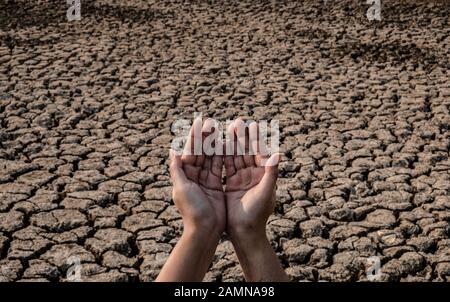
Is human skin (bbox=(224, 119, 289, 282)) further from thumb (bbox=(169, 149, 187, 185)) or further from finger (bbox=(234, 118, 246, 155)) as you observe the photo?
thumb (bbox=(169, 149, 187, 185))

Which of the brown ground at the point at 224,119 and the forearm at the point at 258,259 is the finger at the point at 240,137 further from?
the brown ground at the point at 224,119

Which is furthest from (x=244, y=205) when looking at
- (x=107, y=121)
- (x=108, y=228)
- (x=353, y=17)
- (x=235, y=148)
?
(x=353, y=17)

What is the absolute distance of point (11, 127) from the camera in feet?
15.1

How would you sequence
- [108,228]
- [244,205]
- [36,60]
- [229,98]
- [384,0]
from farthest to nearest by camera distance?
[384,0] → [36,60] → [229,98] → [108,228] → [244,205]

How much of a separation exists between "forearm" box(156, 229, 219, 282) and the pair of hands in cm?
4

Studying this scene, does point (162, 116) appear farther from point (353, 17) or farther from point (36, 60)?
point (353, 17)

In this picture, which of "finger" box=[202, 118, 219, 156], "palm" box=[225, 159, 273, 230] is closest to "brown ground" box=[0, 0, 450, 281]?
"palm" box=[225, 159, 273, 230]

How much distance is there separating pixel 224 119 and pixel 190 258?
2.72 meters

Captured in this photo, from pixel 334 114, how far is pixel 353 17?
3.61 m

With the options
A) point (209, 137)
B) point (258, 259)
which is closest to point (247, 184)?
point (209, 137)

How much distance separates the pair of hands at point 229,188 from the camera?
234cm

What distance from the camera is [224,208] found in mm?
2428

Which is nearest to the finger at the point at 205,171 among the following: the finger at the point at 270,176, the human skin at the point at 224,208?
the human skin at the point at 224,208

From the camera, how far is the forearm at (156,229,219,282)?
7.16ft
